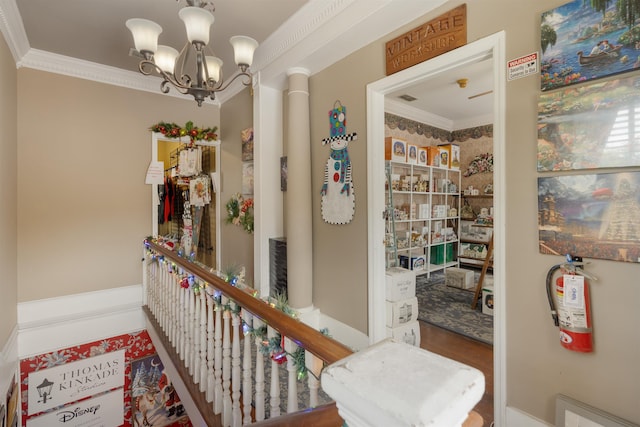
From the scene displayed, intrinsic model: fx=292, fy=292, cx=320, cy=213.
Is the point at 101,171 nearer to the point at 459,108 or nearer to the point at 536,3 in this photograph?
the point at 536,3

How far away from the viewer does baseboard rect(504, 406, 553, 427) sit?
1468mm

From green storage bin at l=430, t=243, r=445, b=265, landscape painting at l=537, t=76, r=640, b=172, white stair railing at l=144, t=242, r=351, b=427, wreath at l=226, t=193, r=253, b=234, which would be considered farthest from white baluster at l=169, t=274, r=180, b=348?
green storage bin at l=430, t=243, r=445, b=265

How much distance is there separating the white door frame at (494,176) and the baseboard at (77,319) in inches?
124

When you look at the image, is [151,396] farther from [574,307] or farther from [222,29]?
[574,307]

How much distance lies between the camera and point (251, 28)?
265 centimetres

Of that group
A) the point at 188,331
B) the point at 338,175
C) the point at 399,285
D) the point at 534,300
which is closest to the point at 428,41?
the point at 338,175

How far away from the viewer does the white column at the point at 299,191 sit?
2729 mm

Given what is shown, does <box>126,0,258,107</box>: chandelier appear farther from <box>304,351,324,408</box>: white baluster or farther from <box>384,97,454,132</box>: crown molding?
<box>384,97,454,132</box>: crown molding

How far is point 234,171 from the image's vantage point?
4023 millimetres

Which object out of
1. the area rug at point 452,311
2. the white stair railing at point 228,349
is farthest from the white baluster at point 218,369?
the area rug at point 452,311

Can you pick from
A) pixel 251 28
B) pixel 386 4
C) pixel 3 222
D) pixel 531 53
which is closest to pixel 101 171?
pixel 3 222

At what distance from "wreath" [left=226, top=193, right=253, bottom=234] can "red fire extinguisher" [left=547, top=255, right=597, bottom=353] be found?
293cm

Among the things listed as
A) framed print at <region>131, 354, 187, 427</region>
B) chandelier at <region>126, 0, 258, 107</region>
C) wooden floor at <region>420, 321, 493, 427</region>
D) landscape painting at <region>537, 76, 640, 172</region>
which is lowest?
framed print at <region>131, 354, 187, 427</region>

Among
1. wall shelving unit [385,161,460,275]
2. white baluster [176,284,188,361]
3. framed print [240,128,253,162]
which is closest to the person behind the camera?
white baluster [176,284,188,361]
